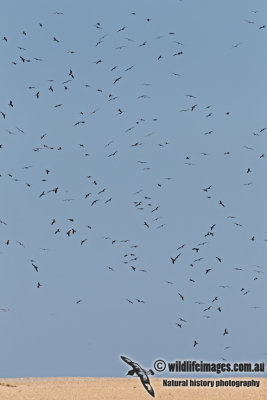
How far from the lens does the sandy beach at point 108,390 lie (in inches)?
2274

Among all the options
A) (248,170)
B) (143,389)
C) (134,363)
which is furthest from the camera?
(143,389)

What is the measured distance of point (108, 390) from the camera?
6169 cm

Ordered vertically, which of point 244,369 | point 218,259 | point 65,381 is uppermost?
point 218,259

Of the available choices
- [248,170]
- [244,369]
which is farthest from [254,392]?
[248,170]

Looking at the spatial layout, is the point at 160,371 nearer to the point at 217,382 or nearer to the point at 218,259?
the point at 218,259

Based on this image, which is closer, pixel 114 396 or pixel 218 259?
pixel 218 259

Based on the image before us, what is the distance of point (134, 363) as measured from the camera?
153 ft

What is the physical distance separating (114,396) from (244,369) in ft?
46.1

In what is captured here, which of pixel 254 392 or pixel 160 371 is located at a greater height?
pixel 160 371

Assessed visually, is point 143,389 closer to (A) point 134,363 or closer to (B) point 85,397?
(B) point 85,397

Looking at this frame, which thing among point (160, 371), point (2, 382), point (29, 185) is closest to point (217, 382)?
point (2, 382)

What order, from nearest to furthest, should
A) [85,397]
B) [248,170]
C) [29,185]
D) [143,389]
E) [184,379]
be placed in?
1. [29,185]
2. [248,170]
3. [85,397]
4. [143,389]
5. [184,379]

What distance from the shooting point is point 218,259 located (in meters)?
39.8

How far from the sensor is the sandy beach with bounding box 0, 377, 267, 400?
5775 centimetres
